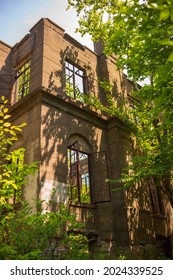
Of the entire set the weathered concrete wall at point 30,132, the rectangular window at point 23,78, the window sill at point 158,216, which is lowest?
the window sill at point 158,216

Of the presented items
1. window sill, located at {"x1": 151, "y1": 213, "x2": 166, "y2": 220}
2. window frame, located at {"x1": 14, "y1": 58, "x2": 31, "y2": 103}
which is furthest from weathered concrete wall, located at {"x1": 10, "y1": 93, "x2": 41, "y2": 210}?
window sill, located at {"x1": 151, "y1": 213, "x2": 166, "y2": 220}

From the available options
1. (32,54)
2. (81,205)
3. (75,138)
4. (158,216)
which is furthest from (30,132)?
(158,216)

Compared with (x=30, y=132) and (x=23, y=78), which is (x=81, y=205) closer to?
(x=30, y=132)

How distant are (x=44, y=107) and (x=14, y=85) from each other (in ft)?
13.0

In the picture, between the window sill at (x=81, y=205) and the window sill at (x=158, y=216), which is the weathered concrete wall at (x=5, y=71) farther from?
the window sill at (x=158, y=216)

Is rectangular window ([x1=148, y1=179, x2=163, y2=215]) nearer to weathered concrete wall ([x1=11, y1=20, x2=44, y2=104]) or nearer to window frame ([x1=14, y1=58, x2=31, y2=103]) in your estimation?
weathered concrete wall ([x1=11, y1=20, x2=44, y2=104])

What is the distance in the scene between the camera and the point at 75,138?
11.4 meters

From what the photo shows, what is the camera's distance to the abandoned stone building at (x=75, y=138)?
9.87 metres

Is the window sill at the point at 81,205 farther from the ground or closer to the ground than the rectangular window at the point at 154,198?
closer to the ground

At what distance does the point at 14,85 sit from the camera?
43.5ft

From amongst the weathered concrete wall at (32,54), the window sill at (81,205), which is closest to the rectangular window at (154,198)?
the window sill at (81,205)

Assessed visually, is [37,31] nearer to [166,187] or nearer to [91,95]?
[91,95]

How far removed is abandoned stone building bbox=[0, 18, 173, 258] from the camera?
9.87 metres
